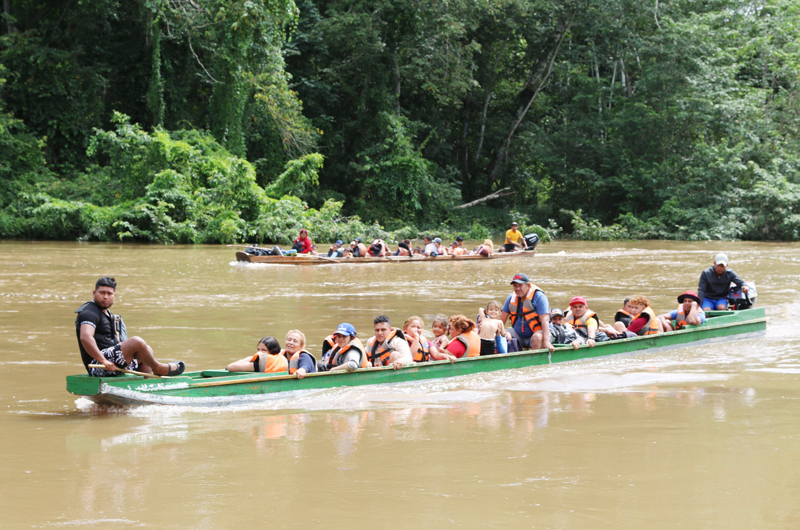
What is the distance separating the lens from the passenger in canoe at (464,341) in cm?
874

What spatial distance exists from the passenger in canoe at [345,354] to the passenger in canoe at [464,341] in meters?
1.17

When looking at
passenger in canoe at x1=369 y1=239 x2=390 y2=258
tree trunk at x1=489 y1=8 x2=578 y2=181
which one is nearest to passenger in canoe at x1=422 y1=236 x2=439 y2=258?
passenger in canoe at x1=369 y1=239 x2=390 y2=258

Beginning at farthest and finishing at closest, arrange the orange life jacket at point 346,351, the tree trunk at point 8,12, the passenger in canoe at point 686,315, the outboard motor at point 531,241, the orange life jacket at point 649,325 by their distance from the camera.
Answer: the tree trunk at point 8,12, the outboard motor at point 531,241, the passenger in canoe at point 686,315, the orange life jacket at point 649,325, the orange life jacket at point 346,351

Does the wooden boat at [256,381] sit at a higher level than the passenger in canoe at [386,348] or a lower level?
lower

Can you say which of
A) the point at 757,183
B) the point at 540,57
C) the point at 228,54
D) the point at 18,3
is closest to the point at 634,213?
the point at 757,183

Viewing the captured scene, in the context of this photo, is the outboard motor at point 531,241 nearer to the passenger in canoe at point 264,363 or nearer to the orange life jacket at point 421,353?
the orange life jacket at point 421,353

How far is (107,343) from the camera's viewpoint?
695 centimetres

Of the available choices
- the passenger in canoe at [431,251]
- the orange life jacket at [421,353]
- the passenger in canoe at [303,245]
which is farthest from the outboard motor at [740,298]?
the passenger in canoe at [303,245]

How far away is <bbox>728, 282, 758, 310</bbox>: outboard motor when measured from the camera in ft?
39.6

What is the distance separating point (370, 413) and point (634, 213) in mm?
33867

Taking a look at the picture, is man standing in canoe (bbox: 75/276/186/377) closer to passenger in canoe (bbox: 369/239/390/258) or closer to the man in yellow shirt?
passenger in canoe (bbox: 369/239/390/258)

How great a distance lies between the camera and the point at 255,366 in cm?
779

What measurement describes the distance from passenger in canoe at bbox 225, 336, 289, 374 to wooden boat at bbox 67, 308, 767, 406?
228mm

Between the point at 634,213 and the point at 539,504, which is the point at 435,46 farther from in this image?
the point at 539,504
